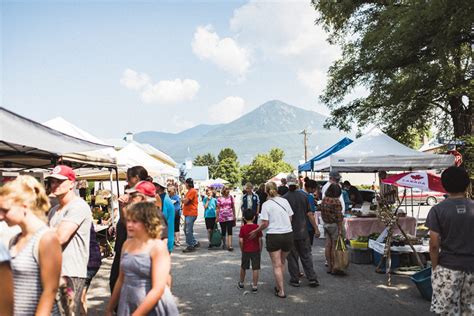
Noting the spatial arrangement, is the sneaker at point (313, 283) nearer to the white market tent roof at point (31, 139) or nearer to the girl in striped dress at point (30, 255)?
the white market tent roof at point (31, 139)

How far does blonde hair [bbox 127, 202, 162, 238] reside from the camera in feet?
9.09

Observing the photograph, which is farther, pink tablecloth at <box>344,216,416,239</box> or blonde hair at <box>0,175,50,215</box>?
pink tablecloth at <box>344,216,416,239</box>

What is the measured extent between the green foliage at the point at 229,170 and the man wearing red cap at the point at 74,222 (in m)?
108

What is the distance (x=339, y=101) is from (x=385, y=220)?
31.5 feet

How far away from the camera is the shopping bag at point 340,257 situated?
23.4ft

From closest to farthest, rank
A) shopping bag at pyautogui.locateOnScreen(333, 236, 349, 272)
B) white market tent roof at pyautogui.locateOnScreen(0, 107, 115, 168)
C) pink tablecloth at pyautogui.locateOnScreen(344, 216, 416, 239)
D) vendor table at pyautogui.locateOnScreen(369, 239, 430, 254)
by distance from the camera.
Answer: white market tent roof at pyautogui.locateOnScreen(0, 107, 115, 168) → shopping bag at pyautogui.locateOnScreen(333, 236, 349, 272) → vendor table at pyautogui.locateOnScreen(369, 239, 430, 254) → pink tablecloth at pyautogui.locateOnScreen(344, 216, 416, 239)

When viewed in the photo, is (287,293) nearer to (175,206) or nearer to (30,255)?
(30,255)

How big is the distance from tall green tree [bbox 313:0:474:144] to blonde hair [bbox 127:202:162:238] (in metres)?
6.62

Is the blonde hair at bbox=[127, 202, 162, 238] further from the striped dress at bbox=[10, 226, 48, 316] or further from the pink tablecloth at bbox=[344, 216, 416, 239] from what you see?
the pink tablecloth at bbox=[344, 216, 416, 239]

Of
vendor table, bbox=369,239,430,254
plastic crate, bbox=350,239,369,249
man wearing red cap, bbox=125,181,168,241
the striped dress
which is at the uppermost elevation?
man wearing red cap, bbox=125,181,168,241

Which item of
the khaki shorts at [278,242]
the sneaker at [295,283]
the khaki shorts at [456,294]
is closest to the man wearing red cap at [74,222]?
the khaki shorts at [278,242]

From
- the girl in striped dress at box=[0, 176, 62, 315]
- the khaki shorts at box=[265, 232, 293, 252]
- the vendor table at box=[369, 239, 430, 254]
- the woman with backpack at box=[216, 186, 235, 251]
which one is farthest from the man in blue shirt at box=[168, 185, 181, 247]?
the girl in striped dress at box=[0, 176, 62, 315]

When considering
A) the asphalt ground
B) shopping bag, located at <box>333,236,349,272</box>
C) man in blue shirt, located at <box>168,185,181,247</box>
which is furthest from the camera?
man in blue shirt, located at <box>168,185,181,247</box>

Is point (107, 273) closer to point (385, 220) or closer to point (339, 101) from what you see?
point (385, 220)
